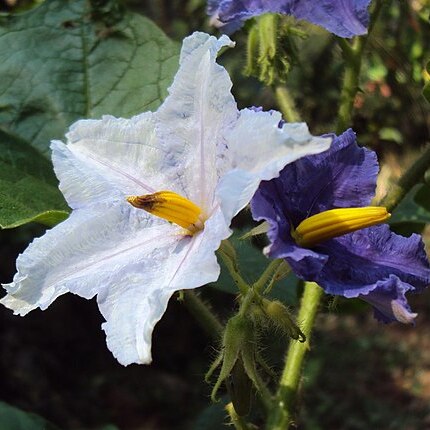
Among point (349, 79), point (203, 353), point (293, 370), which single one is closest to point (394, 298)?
point (293, 370)

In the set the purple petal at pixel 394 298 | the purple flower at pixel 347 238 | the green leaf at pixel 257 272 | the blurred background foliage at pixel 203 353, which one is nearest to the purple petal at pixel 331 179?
the purple flower at pixel 347 238

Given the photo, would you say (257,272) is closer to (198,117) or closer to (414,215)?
(414,215)

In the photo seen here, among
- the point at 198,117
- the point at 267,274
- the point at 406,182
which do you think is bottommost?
the point at 406,182

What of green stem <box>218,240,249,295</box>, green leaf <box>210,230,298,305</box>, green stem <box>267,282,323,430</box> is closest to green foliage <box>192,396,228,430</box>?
green leaf <box>210,230,298,305</box>

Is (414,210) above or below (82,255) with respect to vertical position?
below

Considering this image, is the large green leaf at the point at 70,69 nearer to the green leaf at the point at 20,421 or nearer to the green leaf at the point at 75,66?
the green leaf at the point at 75,66

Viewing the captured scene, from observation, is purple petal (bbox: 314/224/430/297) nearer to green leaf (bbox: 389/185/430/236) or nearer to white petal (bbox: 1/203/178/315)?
white petal (bbox: 1/203/178/315)
